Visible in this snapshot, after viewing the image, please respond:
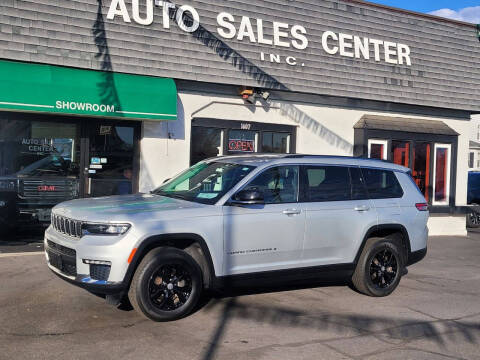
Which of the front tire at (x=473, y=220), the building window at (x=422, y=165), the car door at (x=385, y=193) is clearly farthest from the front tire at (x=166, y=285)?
the front tire at (x=473, y=220)

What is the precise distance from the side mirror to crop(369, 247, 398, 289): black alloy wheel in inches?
82.7

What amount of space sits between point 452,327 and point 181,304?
294 centimetres

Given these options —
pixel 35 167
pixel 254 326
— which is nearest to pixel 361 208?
pixel 254 326

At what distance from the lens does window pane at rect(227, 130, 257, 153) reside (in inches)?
471

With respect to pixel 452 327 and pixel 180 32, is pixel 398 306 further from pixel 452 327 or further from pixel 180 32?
pixel 180 32

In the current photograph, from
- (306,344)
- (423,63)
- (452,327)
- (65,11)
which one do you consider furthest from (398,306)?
(423,63)

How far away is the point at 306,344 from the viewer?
5250mm

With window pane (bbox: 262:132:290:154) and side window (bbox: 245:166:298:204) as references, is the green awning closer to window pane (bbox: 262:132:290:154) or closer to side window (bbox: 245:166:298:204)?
window pane (bbox: 262:132:290:154)

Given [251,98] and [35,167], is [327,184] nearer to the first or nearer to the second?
[251,98]

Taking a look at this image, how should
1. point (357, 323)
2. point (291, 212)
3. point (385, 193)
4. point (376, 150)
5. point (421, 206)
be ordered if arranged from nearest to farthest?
point (357, 323) → point (291, 212) → point (385, 193) → point (421, 206) → point (376, 150)

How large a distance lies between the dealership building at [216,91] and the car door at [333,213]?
4.32 metres

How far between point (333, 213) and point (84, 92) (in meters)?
5.11

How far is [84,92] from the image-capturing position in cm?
958


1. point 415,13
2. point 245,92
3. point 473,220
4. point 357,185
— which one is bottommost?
point 473,220
